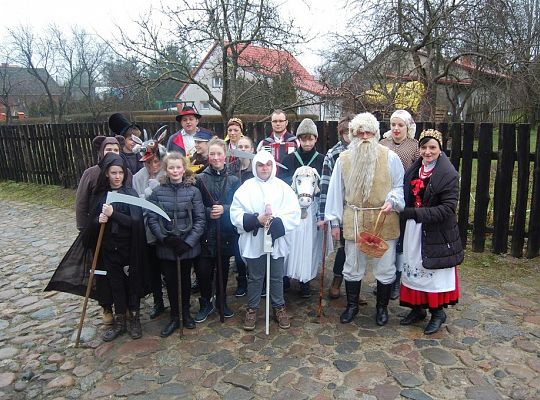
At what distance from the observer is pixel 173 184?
3797mm

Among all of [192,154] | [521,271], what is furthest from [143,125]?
[521,271]

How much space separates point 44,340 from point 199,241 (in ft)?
5.63

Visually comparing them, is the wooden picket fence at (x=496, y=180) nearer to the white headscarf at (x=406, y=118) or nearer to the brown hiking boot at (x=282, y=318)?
the white headscarf at (x=406, y=118)

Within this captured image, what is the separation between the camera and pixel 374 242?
143 inches

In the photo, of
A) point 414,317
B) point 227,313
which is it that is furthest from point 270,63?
point 414,317

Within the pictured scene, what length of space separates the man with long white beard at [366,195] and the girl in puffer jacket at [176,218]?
1.20 metres

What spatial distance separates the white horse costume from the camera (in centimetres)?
416

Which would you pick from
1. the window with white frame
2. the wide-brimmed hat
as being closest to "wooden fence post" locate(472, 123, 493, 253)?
the wide-brimmed hat

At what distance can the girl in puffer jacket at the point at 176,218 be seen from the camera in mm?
3725

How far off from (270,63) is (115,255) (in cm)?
697

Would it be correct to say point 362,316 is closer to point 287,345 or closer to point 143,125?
point 287,345

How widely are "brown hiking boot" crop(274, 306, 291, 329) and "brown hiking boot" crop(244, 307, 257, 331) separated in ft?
0.68

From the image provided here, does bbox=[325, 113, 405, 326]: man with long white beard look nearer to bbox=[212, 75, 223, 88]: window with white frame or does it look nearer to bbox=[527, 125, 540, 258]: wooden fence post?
bbox=[527, 125, 540, 258]: wooden fence post

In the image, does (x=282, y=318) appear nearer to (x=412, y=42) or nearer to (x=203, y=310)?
(x=203, y=310)
